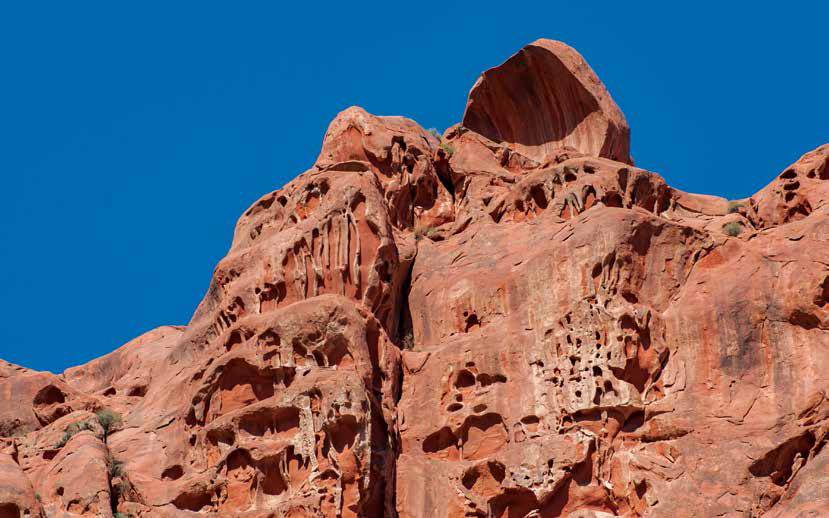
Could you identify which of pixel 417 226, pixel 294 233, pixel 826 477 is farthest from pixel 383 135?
pixel 826 477

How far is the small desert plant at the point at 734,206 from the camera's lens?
163 feet

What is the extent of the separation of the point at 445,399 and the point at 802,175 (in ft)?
38.9

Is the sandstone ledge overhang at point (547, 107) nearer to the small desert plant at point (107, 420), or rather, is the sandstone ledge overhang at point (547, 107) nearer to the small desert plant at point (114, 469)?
the small desert plant at point (107, 420)

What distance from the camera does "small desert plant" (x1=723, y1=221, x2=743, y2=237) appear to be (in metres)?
46.3

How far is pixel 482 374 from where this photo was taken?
1668 inches

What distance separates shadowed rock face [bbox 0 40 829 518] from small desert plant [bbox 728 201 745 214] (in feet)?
1.64

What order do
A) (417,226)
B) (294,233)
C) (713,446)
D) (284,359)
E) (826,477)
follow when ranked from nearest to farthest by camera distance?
(826,477)
(713,446)
(284,359)
(294,233)
(417,226)

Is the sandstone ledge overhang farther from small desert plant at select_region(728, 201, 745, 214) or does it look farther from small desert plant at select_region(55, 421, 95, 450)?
small desert plant at select_region(55, 421, 95, 450)

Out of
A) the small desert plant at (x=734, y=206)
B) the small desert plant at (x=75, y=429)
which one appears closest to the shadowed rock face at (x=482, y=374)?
the small desert plant at (x=75, y=429)

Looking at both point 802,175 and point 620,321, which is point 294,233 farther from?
point 802,175

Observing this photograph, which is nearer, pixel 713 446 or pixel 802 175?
pixel 713 446

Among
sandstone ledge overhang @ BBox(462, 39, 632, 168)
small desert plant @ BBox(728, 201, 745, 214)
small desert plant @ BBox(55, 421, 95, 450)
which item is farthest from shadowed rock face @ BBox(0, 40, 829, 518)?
sandstone ledge overhang @ BBox(462, 39, 632, 168)

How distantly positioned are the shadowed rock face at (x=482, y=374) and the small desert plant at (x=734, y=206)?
1.64 ft

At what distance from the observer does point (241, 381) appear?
42.1 meters
